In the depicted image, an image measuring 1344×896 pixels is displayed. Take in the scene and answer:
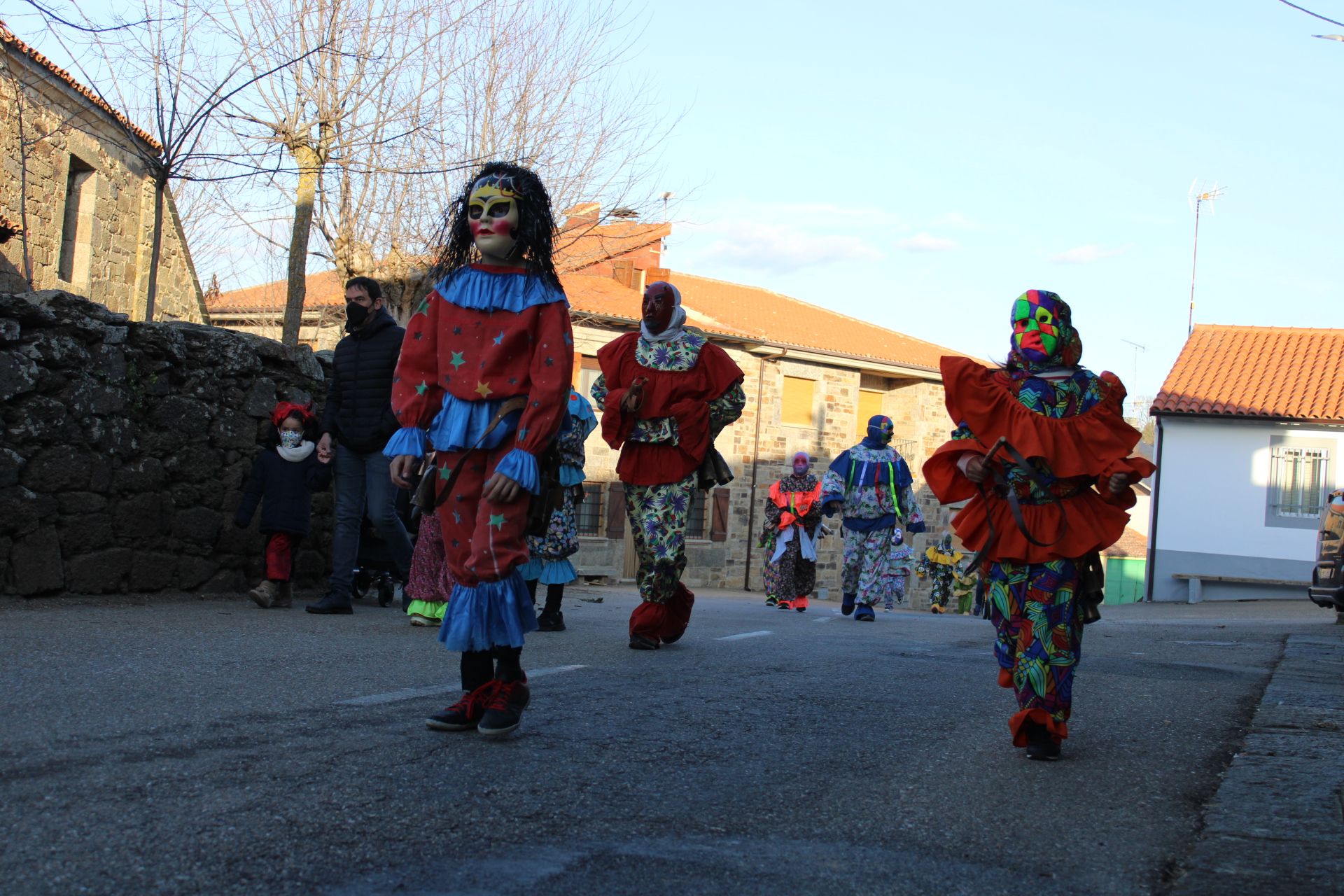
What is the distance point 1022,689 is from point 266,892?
2838 millimetres

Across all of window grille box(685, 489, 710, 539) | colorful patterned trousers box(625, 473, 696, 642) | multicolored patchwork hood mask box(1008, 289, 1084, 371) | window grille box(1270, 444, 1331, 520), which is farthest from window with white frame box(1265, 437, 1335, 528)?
multicolored patchwork hood mask box(1008, 289, 1084, 371)

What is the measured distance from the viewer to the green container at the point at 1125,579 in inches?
1766

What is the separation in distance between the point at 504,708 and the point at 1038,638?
183 cm

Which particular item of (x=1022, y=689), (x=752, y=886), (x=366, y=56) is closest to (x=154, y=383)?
(x=366, y=56)

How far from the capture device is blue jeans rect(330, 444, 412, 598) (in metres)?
8.84

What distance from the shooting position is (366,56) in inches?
502

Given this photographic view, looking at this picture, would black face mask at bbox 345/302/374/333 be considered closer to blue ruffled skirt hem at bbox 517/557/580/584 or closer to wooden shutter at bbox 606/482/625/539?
blue ruffled skirt hem at bbox 517/557/580/584

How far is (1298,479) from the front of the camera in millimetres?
29281

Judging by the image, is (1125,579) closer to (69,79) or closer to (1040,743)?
(69,79)

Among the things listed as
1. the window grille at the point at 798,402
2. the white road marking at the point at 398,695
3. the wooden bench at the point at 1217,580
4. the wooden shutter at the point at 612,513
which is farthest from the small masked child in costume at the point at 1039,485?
the window grille at the point at 798,402

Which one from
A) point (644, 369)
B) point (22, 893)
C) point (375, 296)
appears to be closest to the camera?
point (22, 893)

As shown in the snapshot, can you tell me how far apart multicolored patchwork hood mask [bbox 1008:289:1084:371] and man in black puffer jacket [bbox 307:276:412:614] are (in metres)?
4.81

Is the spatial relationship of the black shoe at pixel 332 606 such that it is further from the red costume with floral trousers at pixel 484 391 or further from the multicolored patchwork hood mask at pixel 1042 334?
the multicolored patchwork hood mask at pixel 1042 334

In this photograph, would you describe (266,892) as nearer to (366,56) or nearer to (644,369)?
(644,369)
